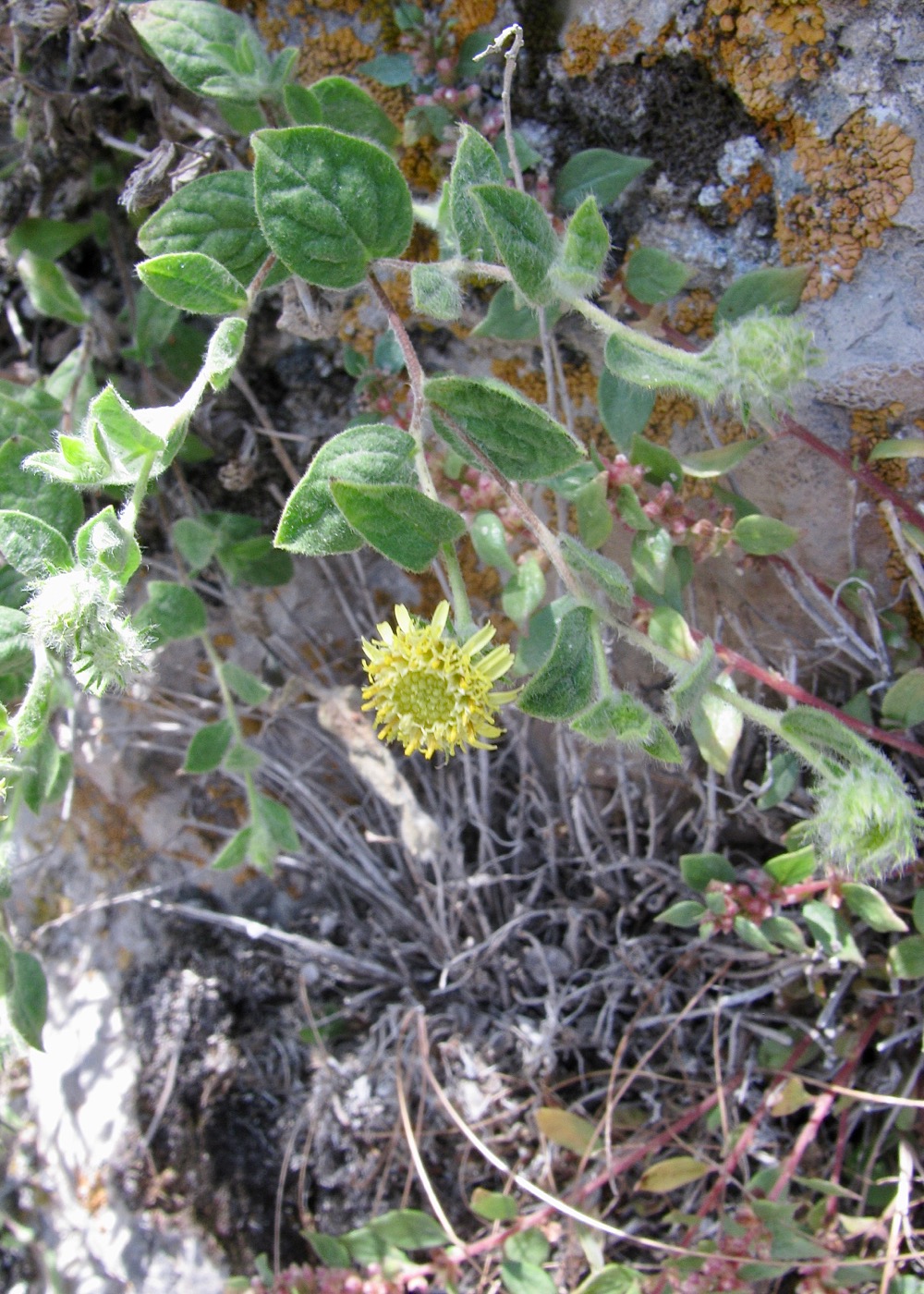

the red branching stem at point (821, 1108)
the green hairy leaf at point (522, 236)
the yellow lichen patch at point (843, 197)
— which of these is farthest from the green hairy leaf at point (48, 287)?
the red branching stem at point (821, 1108)

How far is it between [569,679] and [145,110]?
1.37m

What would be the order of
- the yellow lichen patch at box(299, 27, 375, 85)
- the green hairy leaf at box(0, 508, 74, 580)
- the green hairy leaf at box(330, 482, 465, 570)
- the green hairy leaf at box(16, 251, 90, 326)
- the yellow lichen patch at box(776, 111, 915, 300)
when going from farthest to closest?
the green hairy leaf at box(16, 251, 90, 326) < the yellow lichen patch at box(299, 27, 375, 85) < the yellow lichen patch at box(776, 111, 915, 300) < the green hairy leaf at box(0, 508, 74, 580) < the green hairy leaf at box(330, 482, 465, 570)

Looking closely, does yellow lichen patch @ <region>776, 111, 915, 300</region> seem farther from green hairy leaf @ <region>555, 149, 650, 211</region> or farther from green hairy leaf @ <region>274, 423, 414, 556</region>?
green hairy leaf @ <region>274, 423, 414, 556</region>

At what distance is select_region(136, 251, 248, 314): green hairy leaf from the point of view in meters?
1.21

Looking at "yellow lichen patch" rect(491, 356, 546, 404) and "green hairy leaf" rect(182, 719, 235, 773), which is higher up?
"yellow lichen patch" rect(491, 356, 546, 404)

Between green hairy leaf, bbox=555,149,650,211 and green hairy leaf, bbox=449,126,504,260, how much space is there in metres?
0.25

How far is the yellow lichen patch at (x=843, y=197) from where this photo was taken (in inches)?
52.7

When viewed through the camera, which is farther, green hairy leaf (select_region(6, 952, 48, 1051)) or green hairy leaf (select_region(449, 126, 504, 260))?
green hairy leaf (select_region(6, 952, 48, 1051))

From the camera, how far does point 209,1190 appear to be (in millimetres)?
2010

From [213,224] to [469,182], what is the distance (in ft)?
1.35

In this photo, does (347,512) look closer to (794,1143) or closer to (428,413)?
(428,413)

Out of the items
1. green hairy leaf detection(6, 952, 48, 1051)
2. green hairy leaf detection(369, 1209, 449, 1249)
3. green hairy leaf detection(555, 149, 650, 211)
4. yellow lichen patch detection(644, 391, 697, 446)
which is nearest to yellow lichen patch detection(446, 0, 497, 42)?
green hairy leaf detection(555, 149, 650, 211)

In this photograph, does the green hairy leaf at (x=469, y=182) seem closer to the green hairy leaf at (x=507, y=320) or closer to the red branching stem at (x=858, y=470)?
the green hairy leaf at (x=507, y=320)

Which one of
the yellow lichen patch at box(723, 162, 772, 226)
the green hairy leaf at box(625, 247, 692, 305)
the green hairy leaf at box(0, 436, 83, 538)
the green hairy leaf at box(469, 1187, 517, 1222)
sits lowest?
the green hairy leaf at box(469, 1187, 517, 1222)
